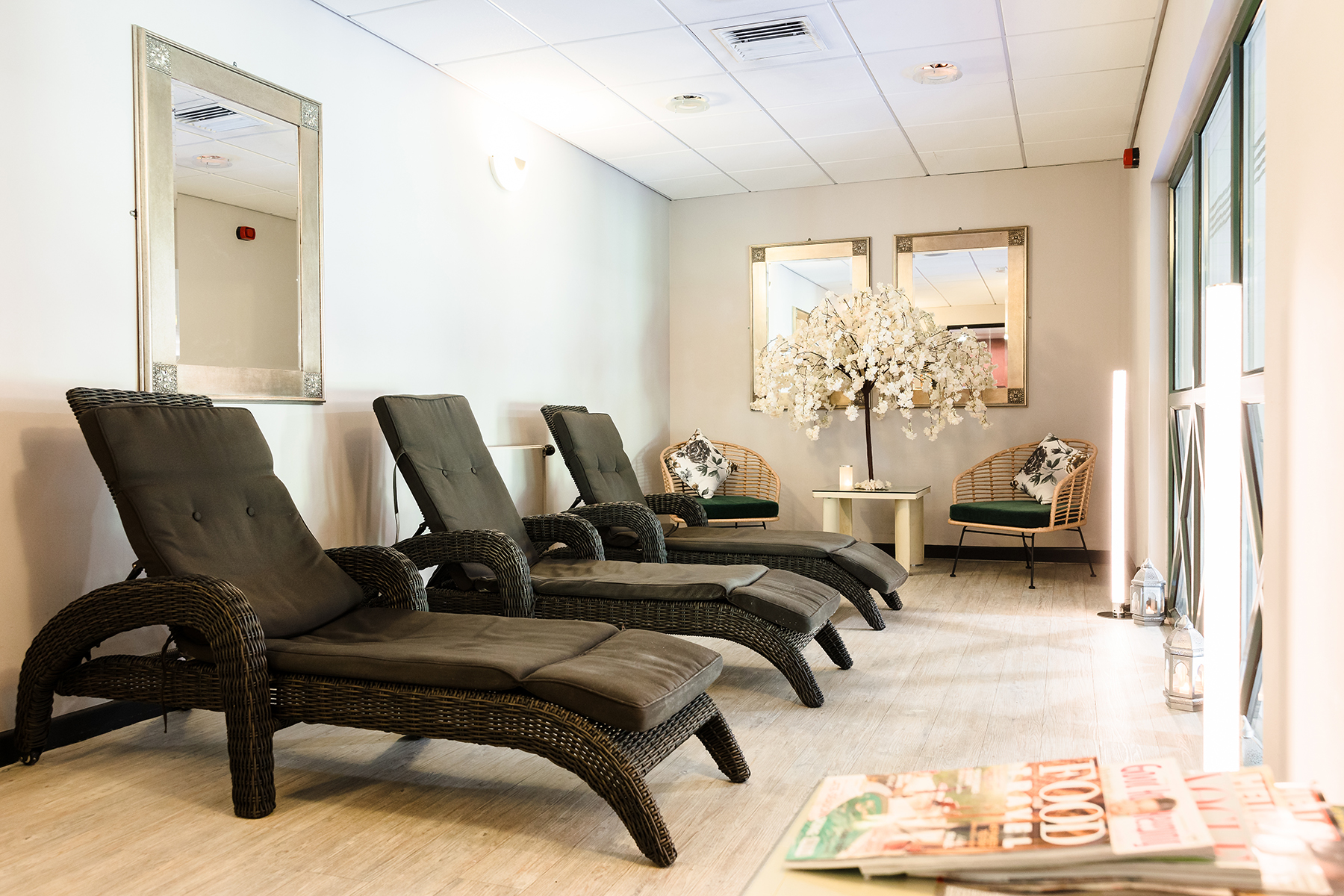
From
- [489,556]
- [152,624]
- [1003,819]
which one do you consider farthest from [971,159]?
[1003,819]

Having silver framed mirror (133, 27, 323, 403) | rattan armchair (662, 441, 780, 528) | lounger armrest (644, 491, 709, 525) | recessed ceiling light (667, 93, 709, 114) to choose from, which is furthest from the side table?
silver framed mirror (133, 27, 323, 403)

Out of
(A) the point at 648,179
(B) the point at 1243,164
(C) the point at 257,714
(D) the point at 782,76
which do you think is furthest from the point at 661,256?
(C) the point at 257,714

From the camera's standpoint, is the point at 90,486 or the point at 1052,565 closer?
the point at 90,486

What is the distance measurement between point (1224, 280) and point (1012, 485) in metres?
3.31

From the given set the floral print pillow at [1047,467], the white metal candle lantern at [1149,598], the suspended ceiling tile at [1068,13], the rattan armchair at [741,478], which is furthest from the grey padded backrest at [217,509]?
the floral print pillow at [1047,467]

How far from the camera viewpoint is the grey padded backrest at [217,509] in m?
2.71

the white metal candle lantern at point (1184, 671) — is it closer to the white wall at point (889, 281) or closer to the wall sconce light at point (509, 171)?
the white wall at point (889, 281)

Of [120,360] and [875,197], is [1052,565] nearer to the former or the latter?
[875,197]

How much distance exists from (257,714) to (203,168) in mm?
2037

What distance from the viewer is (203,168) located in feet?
11.3

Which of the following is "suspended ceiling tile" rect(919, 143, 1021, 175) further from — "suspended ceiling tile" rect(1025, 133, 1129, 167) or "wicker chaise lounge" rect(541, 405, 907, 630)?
"wicker chaise lounge" rect(541, 405, 907, 630)

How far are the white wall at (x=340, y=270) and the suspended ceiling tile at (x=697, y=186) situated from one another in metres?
0.15

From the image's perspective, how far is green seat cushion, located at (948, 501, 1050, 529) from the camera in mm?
5676

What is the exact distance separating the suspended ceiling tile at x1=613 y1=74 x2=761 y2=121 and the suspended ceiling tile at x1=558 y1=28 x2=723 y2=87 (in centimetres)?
8
